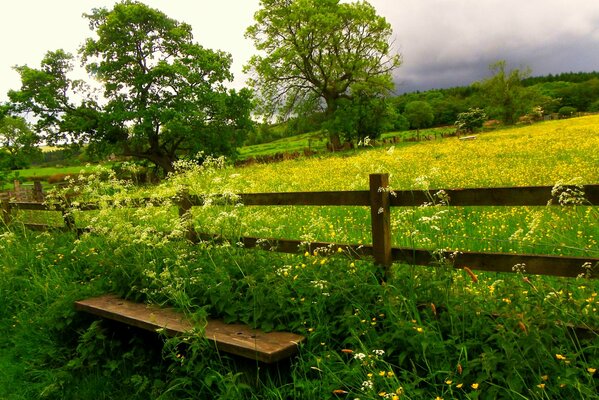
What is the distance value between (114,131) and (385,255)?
35.1 meters

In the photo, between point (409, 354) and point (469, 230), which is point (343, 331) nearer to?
point (409, 354)

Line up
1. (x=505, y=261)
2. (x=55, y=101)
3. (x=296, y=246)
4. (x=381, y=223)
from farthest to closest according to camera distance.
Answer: (x=55, y=101), (x=296, y=246), (x=381, y=223), (x=505, y=261)

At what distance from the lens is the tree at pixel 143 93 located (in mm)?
34719

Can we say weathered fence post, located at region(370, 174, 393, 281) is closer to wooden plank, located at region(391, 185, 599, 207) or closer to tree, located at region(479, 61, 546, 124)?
wooden plank, located at region(391, 185, 599, 207)

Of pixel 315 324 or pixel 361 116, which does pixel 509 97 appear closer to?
pixel 361 116

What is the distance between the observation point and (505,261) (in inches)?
143

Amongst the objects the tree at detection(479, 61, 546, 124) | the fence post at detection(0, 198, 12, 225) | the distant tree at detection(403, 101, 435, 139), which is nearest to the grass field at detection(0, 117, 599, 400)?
the fence post at detection(0, 198, 12, 225)

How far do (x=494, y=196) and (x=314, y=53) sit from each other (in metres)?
43.2

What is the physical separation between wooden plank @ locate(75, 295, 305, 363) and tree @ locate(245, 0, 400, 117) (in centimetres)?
3946

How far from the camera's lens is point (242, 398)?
A: 3.55 m

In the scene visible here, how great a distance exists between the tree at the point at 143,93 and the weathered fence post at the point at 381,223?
102ft

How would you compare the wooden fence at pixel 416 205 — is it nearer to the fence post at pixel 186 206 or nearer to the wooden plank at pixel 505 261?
the wooden plank at pixel 505 261

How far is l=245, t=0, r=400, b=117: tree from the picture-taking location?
42.9 m

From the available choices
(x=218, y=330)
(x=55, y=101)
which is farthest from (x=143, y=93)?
(x=218, y=330)
